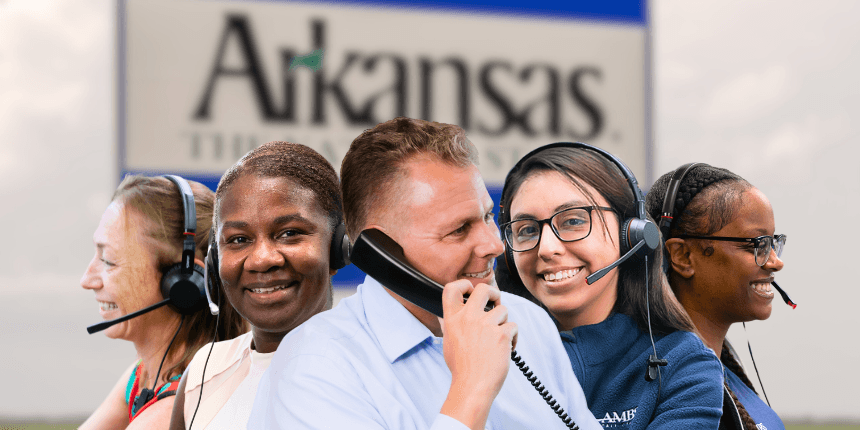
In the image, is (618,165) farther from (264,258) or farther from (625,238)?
(264,258)

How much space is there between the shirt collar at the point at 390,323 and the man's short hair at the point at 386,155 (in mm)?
170

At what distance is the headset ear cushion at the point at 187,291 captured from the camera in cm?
244

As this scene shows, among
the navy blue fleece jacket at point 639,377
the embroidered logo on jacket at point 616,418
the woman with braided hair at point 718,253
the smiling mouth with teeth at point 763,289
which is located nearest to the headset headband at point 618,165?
the navy blue fleece jacket at point 639,377

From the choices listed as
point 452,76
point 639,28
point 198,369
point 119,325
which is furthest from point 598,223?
point 639,28

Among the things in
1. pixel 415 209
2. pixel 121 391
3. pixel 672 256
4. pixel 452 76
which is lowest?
pixel 121 391

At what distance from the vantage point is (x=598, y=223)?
2047mm

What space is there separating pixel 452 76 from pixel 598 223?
4487mm

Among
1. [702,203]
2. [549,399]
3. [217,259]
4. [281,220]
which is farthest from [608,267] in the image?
[217,259]

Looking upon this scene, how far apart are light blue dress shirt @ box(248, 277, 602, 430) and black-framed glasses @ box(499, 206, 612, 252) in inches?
13.1

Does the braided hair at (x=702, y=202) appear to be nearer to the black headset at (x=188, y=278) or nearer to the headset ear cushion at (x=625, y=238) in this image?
the headset ear cushion at (x=625, y=238)

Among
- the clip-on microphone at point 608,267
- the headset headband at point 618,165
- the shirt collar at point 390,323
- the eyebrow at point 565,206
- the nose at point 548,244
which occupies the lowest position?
the shirt collar at point 390,323

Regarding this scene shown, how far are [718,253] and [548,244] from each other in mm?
857

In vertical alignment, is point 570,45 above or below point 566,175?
above

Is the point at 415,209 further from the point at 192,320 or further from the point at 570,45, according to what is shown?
the point at 570,45
